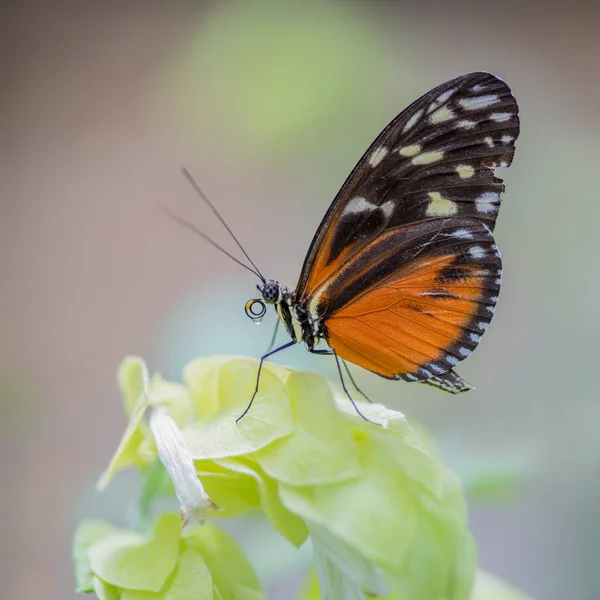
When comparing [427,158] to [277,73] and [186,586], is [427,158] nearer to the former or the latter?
[186,586]

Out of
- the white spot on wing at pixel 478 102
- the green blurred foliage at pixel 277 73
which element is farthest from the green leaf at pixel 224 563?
the green blurred foliage at pixel 277 73

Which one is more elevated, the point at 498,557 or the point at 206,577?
the point at 206,577

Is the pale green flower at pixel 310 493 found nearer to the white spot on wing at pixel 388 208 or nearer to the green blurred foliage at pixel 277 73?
the white spot on wing at pixel 388 208

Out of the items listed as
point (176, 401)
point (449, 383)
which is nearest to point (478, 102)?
point (449, 383)

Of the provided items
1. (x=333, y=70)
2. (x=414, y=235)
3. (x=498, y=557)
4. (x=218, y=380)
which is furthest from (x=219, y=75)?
(x=218, y=380)

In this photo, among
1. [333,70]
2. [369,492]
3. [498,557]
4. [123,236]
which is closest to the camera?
[369,492]

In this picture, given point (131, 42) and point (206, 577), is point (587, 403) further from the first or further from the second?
point (131, 42)

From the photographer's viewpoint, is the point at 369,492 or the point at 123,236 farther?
the point at 123,236
